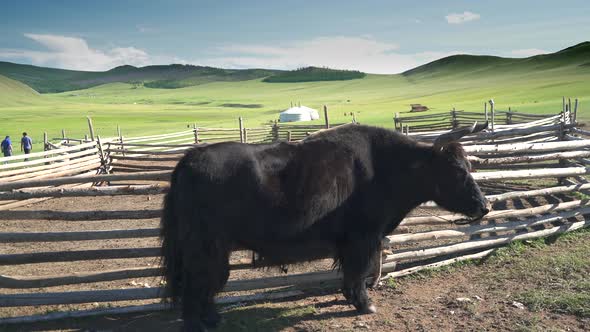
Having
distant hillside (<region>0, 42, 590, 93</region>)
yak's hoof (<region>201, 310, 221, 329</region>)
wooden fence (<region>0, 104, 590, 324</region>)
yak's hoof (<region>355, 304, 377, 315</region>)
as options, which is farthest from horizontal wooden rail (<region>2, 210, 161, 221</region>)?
distant hillside (<region>0, 42, 590, 93</region>)

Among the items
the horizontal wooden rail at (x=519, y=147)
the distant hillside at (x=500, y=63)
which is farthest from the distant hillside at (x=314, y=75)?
the horizontal wooden rail at (x=519, y=147)

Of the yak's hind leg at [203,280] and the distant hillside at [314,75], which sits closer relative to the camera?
the yak's hind leg at [203,280]

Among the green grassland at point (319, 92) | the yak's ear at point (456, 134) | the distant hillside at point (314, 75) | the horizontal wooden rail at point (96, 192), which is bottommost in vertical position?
the horizontal wooden rail at point (96, 192)

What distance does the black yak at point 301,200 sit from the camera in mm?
4133

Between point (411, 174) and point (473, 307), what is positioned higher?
point (411, 174)

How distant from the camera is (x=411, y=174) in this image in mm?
4770

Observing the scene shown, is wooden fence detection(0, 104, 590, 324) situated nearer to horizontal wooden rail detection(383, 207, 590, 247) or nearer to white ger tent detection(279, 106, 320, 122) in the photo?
horizontal wooden rail detection(383, 207, 590, 247)

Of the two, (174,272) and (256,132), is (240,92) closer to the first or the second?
(256,132)

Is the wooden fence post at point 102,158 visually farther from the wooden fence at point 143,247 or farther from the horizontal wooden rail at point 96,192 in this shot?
the horizontal wooden rail at point 96,192

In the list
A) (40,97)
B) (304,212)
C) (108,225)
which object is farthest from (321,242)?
(40,97)

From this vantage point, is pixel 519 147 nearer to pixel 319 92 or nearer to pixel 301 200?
pixel 301 200

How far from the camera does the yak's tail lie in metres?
4.31

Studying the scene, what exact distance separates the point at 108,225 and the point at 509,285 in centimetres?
707

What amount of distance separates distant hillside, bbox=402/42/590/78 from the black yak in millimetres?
96297
